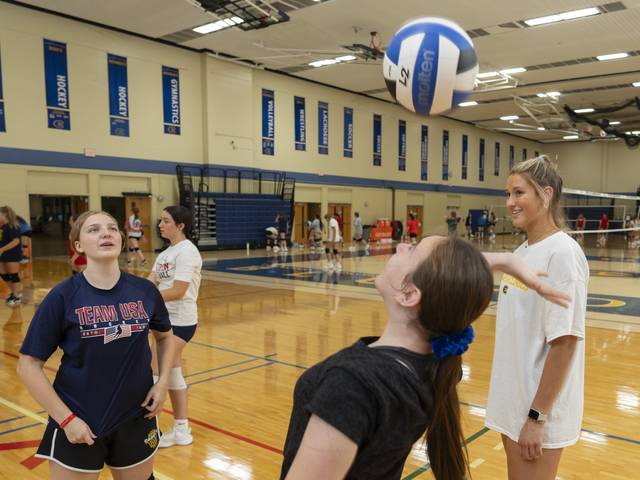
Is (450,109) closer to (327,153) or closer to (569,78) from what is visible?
(327,153)

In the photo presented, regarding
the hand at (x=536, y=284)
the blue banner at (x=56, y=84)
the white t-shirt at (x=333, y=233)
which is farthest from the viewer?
the blue banner at (x=56, y=84)

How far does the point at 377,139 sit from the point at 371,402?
26.2 metres

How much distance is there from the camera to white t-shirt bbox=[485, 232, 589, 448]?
183 centimetres

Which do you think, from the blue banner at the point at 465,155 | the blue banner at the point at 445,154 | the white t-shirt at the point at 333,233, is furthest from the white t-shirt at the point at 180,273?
the blue banner at the point at 465,155

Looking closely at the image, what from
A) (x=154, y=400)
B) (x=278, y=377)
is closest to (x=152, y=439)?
(x=154, y=400)

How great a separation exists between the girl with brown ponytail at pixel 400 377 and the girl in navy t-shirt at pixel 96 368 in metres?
1.27

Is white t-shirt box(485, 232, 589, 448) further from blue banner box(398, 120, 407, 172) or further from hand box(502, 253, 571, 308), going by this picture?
blue banner box(398, 120, 407, 172)

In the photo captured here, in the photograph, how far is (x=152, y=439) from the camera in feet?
7.49

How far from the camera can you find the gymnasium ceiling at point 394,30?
14.4 m

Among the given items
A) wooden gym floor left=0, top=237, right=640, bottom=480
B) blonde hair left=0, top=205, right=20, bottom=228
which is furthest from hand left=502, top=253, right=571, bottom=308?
blonde hair left=0, top=205, right=20, bottom=228

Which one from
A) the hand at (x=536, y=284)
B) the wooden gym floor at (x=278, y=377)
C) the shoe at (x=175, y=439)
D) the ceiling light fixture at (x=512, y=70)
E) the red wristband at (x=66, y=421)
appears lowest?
the wooden gym floor at (x=278, y=377)

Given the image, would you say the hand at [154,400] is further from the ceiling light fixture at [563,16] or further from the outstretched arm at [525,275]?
the ceiling light fixture at [563,16]

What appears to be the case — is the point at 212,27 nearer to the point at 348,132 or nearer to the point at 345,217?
the point at 348,132

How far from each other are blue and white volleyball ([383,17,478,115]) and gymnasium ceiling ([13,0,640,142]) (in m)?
9.84
